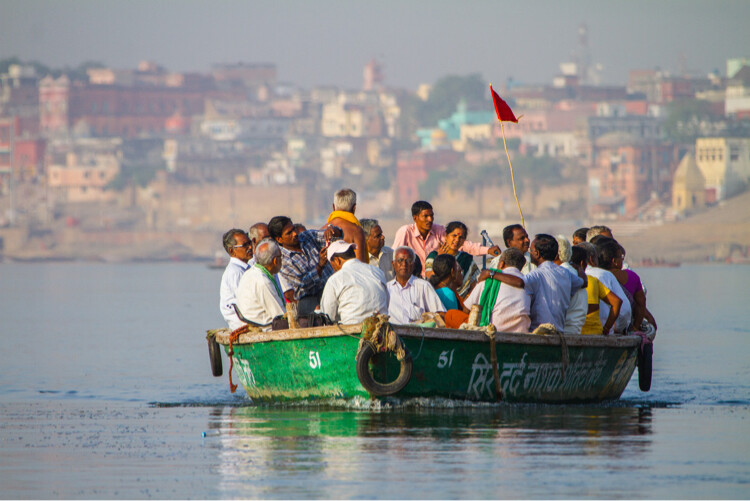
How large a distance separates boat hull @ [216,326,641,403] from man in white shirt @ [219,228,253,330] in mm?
244

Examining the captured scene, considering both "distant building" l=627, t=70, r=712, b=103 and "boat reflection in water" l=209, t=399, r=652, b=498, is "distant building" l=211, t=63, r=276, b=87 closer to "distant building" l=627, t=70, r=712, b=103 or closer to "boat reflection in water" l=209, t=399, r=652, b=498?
"distant building" l=627, t=70, r=712, b=103

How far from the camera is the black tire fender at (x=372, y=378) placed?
32.6 feet

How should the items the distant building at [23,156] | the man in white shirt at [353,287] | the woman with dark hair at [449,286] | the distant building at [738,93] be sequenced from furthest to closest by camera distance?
the distant building at [23,156]
the distant building at [738,93]
the woman with dark hair at [449,286]
the man in white shirt at [353,287]

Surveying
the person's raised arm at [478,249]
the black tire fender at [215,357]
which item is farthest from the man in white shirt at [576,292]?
the black tire fender at [215,357]

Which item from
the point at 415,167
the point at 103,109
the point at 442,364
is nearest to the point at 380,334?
the point at 442,364

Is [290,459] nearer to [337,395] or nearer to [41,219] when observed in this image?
[337,395]

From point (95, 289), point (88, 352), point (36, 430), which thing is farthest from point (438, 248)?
point (95, 289)

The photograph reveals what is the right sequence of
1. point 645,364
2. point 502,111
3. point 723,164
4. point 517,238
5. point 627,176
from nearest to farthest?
point 517,238 → point 645,364 → point 502,111 → point 723,164 → point 627,176

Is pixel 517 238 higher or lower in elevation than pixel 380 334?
higher

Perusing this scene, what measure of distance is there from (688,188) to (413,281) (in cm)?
9594

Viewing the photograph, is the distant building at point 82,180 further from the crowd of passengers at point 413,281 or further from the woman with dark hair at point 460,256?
the crowd of passengers at point 413,281

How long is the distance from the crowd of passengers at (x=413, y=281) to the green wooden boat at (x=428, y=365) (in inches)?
7.0

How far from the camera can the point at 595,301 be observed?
37.0 ft

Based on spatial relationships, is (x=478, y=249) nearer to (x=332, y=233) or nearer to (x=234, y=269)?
(x=332, y=233)
